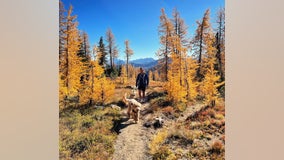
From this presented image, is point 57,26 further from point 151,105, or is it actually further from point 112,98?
point 151,105

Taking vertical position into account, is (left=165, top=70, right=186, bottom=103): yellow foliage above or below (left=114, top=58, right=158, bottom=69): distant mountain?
below

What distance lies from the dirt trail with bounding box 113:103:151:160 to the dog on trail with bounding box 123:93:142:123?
2.5 inches

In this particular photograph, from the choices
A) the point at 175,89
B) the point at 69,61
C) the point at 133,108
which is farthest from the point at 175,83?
the point at 69,61

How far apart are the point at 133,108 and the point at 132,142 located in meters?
0.30

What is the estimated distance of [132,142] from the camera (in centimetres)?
270

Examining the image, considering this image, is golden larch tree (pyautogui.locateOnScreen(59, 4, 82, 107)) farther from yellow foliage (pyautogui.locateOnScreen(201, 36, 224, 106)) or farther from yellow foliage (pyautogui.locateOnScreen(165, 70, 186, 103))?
yellow foliage (pyautogui.locateOnScreen(201, 36, 224, 106))

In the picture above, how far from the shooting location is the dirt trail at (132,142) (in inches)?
105

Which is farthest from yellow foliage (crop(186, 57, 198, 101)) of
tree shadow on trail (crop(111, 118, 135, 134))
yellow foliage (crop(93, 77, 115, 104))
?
yellow foliage (crop(93, 77, 115, 104))

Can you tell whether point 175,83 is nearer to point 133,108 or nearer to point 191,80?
point 191,80

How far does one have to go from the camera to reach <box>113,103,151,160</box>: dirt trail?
266 cm

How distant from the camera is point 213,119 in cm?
A: 251
